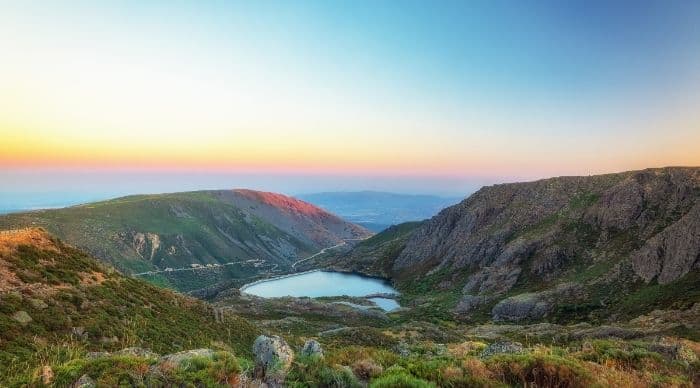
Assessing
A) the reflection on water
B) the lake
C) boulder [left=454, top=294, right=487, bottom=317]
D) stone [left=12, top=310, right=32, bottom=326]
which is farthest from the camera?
the lake

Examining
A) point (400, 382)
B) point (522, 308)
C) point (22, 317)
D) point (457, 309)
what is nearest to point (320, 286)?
point (457, 309)

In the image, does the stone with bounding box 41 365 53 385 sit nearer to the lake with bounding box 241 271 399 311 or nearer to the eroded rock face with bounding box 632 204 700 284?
the eroded rock face with bounding box 632 204 700 284

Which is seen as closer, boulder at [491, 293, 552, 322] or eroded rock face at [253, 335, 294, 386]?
eroded rock face at [253, 335, 294, 386]

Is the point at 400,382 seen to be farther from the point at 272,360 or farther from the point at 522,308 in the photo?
the point at 522,308

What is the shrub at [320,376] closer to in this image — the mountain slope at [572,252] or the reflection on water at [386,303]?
the mountain slope at [572,252]

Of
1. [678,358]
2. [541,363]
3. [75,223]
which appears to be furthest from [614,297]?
[75,223]

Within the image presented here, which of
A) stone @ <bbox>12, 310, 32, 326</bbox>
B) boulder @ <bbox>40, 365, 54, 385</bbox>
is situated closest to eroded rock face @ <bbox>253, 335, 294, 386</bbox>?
boulder @ <bbox>40, 365, 54, 385</bbox>

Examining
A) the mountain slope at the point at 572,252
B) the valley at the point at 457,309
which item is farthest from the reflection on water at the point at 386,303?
the mountain slope at the point at 572,252
